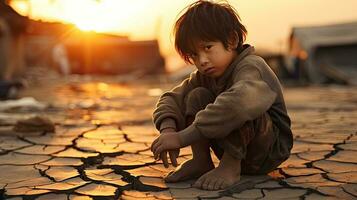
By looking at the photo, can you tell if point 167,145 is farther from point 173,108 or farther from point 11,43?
point 11,43

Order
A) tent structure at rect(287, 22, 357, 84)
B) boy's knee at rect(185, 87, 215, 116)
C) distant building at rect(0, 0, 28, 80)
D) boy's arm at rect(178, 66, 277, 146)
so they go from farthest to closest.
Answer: tent structure at rect(287, 22, 357, 84) < distant building at rect(0, 0, 28, 80) < boy's knee at rect(185, 87, 215, 116) < boy's arm at rect(178, 66, 277, 146)

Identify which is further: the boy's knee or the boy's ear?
the boy's knee

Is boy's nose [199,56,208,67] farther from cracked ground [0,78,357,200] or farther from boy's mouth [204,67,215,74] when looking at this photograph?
cracked ground [0,78,357,200]

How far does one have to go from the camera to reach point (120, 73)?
56.4ft

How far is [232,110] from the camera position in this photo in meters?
1.59

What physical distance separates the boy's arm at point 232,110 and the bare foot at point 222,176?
20 centimetres

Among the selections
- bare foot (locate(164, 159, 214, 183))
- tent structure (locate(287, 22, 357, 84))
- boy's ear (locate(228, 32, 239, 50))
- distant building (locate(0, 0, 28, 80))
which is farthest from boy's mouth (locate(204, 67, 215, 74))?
tent structure (locate(287, 22, 357, 84))

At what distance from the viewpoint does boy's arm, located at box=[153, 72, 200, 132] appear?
6.18 ft

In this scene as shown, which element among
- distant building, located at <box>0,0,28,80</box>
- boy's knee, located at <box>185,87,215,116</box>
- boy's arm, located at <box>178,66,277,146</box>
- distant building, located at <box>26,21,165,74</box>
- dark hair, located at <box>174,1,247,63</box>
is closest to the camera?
boy's arm, located at <box>178,66,277,146</box>

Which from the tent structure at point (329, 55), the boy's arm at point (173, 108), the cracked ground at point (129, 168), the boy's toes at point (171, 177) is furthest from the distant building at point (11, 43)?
the boy's toes at point (171, 177)

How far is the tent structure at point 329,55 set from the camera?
11.6m

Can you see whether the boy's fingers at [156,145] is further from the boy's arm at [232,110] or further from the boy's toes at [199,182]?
the boy's toes at [199,182]

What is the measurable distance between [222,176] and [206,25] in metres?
0.59

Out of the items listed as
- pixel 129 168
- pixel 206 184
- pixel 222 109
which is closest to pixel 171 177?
pixel 206 184
